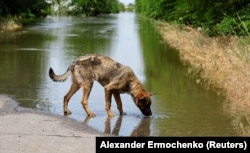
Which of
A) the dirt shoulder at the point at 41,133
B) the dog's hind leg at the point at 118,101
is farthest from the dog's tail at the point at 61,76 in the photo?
the dog's hind leg at the point at 118,101

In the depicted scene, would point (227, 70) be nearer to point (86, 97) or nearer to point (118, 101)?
point (118, 101)

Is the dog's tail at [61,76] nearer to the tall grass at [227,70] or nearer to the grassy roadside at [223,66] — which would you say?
the tall grass at [227,70]

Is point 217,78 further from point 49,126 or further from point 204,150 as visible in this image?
point 204,150

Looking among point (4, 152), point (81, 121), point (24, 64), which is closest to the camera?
point (4, 152)

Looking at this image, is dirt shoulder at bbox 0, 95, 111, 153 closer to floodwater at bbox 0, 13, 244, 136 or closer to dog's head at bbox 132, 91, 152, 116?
floodwater at bbox 0, 13, 244, 136

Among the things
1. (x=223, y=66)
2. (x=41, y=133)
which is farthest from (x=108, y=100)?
(x=223, y=66)

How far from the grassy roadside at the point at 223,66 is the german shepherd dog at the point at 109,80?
7.97 ft

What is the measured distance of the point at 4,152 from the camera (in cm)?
771

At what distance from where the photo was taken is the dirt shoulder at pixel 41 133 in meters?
8.02

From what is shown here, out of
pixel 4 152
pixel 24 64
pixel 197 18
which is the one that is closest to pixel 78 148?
pixel 4 152

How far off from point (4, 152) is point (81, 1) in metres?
114

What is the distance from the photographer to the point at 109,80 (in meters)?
11.2

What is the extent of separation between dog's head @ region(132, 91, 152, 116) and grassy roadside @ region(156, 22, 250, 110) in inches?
88.4

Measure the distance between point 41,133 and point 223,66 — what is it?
8701mm
